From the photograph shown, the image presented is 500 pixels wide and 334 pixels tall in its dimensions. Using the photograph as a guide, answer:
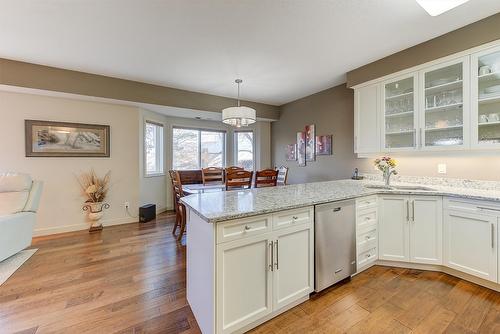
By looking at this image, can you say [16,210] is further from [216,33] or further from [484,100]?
[484,100]

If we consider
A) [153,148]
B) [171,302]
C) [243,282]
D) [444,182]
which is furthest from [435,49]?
[153,148]

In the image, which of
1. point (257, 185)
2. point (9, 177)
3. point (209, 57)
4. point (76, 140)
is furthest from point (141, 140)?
point (257, 185)

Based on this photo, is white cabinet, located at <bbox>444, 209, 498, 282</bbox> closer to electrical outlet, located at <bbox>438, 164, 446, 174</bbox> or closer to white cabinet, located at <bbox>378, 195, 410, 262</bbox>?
white cabinet, located at <bbox>378, 195, 410, 262</bbox>

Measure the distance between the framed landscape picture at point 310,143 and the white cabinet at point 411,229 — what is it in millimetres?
2254

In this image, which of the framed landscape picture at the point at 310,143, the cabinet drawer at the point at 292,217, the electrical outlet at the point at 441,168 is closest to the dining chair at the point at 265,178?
the cabinet drawer at the point at 292,217

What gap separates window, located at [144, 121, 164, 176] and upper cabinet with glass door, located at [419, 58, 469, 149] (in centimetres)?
481

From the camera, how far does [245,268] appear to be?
1.48 meters

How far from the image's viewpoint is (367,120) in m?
3.16

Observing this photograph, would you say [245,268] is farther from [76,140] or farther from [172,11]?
[76,140]

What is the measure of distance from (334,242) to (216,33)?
249cm

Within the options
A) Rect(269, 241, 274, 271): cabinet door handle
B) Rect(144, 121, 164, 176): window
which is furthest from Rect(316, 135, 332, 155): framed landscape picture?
Rect(144, 121, 164, 176): window

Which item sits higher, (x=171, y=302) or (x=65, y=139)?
(x=65, y=139)

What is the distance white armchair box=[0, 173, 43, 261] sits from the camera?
8.18 feet

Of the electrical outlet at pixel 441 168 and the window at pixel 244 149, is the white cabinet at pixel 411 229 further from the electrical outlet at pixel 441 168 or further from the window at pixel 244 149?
the window at pixel 244 149
